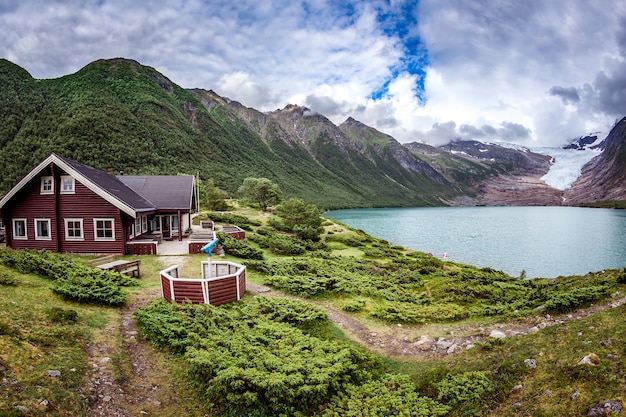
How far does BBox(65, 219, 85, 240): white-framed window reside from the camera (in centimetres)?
2831

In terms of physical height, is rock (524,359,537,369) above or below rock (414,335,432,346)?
above

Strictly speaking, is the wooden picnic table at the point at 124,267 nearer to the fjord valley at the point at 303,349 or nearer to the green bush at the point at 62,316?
the fjord valley at the point at 303,349

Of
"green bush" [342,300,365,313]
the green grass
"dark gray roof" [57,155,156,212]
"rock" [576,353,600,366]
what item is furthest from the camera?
"dark gray roof" [57,155,156,212]

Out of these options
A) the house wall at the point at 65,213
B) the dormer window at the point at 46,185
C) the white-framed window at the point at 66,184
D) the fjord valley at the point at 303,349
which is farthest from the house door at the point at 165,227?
the fjord valley at the point at 303,349

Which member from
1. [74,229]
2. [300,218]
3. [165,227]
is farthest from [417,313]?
[300,218]

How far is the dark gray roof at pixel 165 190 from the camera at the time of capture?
3550 centimetres

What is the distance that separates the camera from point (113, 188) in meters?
30.1

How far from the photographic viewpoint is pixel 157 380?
9789 millimetres

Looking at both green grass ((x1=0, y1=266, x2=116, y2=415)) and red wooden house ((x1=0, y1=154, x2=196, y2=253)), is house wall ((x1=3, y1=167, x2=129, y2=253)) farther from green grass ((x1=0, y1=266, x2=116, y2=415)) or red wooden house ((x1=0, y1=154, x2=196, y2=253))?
green grass ((x1=0, y1=266, x2=116, y2=415))

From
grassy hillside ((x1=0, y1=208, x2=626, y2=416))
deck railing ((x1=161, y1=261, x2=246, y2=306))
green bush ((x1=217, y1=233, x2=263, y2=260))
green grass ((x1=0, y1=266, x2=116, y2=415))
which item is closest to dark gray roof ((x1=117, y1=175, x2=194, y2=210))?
green bush ((x1=217, y1=233, x2=263, y2=260))

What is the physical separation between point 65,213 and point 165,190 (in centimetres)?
1020

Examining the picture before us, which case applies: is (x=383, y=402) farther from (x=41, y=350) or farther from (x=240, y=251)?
(x=240, y=251)

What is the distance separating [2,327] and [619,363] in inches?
567

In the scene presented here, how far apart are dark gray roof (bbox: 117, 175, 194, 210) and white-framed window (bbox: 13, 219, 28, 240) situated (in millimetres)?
9907
